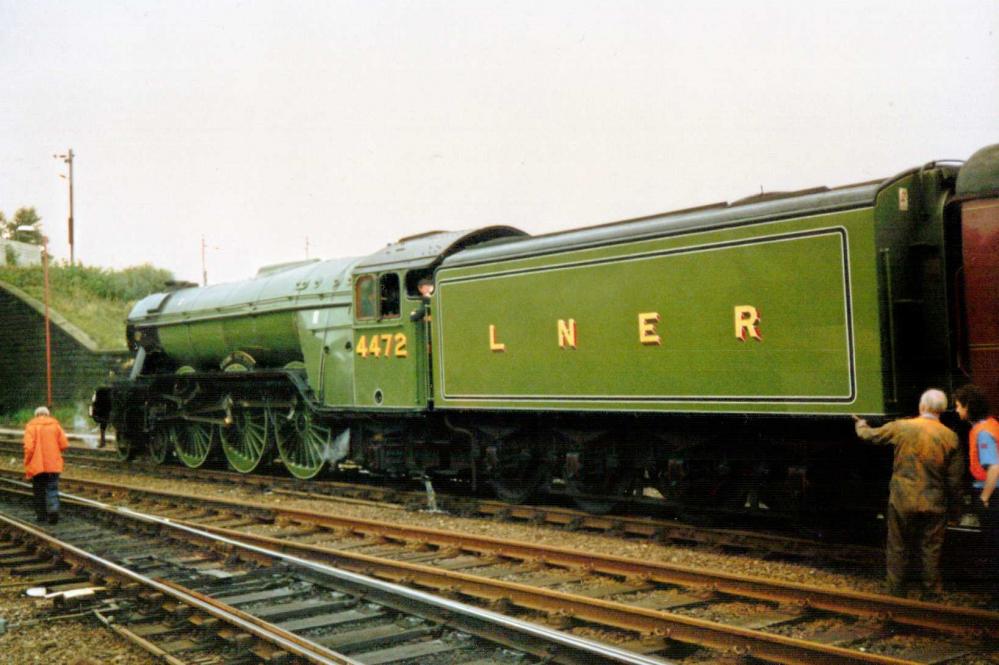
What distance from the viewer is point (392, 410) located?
1151 centimetres

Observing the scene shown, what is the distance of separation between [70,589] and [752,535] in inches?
224

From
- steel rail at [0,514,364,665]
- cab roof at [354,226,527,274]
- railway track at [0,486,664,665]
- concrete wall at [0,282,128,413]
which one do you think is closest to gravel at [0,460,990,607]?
railway track at [0,486,664,665]

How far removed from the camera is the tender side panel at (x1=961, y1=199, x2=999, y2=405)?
20.8 feet

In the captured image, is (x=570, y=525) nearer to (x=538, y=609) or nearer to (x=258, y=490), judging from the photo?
(x=538, y=609)

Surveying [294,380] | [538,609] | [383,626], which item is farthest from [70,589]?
[294,380]

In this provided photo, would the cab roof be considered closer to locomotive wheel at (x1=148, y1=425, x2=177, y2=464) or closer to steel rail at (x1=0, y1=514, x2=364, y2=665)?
steel rail at (x1=0, y1=514, x2=364, y2=665)

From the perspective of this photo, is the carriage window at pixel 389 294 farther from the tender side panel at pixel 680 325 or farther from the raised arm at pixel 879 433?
the raised arm at pixel 879 433

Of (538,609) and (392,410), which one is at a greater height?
(392,410)

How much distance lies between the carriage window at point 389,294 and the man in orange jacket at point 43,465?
4016 millimetres

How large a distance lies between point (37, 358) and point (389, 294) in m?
27.5

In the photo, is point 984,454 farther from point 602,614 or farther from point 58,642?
point 58,642

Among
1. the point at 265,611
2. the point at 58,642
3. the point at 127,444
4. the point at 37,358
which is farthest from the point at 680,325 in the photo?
the point at 37,358

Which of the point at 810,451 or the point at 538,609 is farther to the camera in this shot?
the point at 810,451

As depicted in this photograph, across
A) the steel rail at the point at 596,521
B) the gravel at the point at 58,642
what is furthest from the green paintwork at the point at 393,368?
the gravel at the point at 58,642
